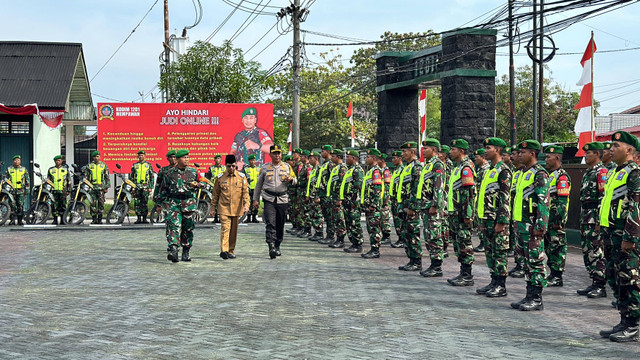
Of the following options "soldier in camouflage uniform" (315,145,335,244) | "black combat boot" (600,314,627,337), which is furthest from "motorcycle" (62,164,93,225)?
"black combat boot" (600,314,627,337)

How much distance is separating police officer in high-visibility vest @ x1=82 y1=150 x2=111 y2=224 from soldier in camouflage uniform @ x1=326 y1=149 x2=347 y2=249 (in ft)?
26.3

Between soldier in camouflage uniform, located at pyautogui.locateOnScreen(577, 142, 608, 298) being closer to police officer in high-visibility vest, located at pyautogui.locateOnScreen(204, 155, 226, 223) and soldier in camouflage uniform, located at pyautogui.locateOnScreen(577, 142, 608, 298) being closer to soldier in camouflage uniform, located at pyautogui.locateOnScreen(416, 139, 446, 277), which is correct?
soldier in camouflage uniform, located at pyautogui.locateOnScreen(416, 139, 446, 277)

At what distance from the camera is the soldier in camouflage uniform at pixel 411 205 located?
1163cm

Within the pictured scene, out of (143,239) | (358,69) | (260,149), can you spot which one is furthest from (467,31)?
(358,69)

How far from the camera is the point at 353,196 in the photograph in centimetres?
1461

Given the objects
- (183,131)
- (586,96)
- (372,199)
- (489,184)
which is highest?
(586,96)

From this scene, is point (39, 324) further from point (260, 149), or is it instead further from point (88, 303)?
point (260, 149)

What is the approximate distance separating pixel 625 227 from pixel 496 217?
2.55 m

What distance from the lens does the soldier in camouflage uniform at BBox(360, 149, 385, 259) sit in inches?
546

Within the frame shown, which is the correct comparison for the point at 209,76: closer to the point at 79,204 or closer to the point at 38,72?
the point at 38,72

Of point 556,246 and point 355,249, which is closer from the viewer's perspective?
point 556,246

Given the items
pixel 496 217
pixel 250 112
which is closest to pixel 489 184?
pixel 496 217

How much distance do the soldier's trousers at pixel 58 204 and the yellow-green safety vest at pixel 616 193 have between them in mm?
16948

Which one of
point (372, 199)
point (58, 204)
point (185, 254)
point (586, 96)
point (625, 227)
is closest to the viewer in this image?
point (625, 227)
